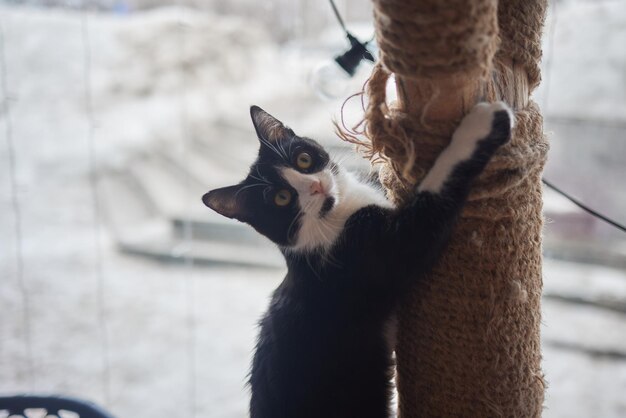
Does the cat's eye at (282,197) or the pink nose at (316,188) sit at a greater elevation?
the pink nose at (316,188)

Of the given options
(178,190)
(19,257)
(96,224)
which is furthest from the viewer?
(178,190)

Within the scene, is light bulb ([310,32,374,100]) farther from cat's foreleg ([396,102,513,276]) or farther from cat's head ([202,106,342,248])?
cat's foreleg ([396,102,513,276])

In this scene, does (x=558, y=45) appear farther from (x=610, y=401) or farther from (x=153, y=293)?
(x=153, y=293)

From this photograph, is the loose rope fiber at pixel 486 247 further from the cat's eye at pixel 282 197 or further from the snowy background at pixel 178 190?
the snowy background at pixel 178 190

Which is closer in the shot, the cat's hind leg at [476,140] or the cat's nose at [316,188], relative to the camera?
the cat's hind leg at [476,140]

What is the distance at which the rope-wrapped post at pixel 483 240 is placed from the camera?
60 cm

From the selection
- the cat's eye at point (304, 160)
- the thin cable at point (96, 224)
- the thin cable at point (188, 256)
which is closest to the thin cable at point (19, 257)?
the thin cable at point (96, 224)

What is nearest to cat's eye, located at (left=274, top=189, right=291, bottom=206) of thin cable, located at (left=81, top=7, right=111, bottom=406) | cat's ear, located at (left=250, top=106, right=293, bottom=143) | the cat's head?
the cat's head

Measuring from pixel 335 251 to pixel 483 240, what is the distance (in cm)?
21

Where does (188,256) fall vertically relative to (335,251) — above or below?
above

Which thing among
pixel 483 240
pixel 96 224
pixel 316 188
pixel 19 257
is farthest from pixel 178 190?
pixel 483 240

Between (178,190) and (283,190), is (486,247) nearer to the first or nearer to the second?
(283,190)

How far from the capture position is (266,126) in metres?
0.89

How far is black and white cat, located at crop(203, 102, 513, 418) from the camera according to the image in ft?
1.98
